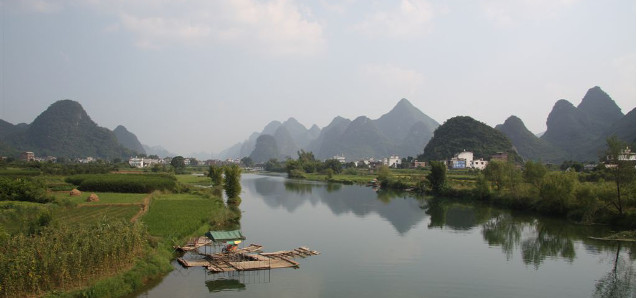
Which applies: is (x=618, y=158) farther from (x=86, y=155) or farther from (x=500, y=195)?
(x=86, y=155)

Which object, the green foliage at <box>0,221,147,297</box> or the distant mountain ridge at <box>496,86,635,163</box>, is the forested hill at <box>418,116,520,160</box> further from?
the green foliage at <box>0,221,147,297</box>

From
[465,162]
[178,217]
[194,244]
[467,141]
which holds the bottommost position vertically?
[194,244]

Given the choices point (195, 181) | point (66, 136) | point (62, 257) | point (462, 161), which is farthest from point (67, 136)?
point (62, 257)

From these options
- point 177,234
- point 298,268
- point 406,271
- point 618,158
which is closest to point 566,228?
point 618,158

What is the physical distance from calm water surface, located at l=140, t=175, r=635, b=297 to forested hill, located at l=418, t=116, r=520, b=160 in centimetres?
6495

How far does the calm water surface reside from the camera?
13.4 meters

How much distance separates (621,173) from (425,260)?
13597 millimetres

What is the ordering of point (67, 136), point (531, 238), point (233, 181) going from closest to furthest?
1. point (531, 238)
2. point (233, 181)
3. point (67, 136)

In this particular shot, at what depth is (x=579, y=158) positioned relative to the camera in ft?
313

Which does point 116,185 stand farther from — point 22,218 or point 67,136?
point 67,136

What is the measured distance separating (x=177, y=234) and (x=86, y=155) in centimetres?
13930

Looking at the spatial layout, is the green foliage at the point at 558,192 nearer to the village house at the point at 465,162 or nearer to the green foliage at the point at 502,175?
the green foliage at the point at 502,175

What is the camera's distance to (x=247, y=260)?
51.9ft

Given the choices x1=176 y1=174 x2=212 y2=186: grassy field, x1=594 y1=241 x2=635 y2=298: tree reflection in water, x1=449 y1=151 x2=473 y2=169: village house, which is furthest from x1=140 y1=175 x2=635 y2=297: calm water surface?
x1=449 y1=151 x2=473 y2=169: village house
